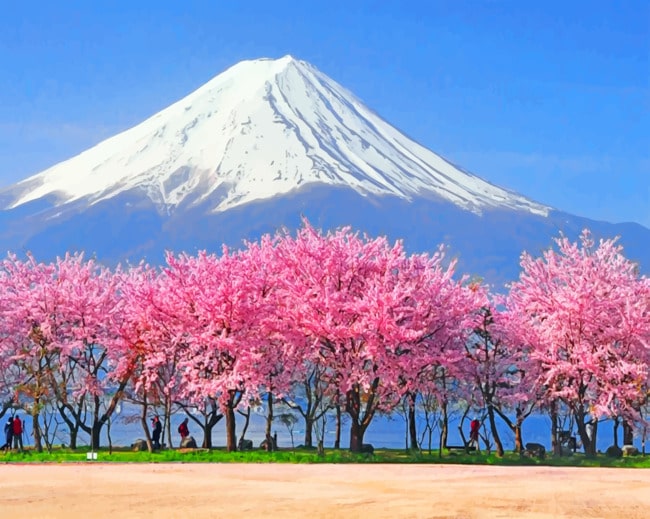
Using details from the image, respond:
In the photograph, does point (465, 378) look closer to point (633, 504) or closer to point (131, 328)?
point (131, 328)

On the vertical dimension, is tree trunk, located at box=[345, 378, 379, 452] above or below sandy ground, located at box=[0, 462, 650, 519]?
above

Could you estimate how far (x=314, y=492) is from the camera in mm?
22859

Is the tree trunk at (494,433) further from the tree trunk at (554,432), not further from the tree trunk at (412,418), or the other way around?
the tree trunk at (412,418)

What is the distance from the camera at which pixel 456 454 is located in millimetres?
39844

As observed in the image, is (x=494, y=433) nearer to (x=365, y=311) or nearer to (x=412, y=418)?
(x=412, y=418)

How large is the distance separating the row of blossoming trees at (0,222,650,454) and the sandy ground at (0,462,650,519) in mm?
8234

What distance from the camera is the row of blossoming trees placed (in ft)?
126

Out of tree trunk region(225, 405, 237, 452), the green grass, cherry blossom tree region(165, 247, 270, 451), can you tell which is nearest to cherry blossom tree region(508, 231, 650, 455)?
the green grass

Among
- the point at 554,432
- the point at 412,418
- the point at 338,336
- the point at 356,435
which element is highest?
the point at 338,336

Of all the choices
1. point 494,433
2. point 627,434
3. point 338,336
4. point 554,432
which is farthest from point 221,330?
point 627,434

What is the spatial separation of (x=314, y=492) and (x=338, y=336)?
1497 centimetres

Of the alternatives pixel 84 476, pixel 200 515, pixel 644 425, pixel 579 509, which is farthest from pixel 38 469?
pixel 644 425

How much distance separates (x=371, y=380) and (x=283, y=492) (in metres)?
15.2

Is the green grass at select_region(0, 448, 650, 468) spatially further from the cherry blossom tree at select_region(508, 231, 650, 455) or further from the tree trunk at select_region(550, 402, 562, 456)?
the cherry blossom tree at select_region(508, 231, 650, 455)
